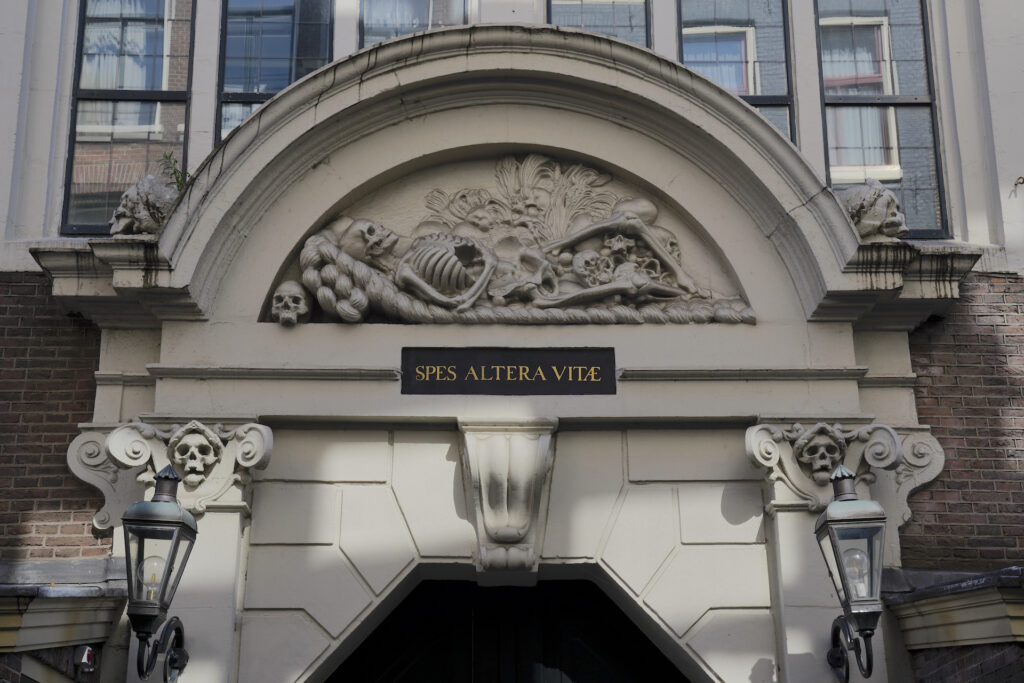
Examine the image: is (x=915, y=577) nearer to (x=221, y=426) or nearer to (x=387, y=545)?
(x=387, y=545)

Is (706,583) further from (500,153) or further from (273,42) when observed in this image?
(273,42)

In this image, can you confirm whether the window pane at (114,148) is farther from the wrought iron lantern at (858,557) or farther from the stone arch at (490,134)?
the wrought iron lantern at (858,557)

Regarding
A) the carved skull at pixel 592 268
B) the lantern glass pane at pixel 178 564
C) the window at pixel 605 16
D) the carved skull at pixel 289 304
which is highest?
the window at pixel 605 16

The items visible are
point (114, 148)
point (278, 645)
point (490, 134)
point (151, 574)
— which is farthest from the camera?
point (114, 148)

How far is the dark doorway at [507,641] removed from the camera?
921cm

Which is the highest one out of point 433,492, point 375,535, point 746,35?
point 746,35

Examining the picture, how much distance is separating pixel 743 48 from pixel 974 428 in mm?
3521

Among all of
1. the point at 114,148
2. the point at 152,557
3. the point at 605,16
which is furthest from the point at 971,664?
the point at 114,148

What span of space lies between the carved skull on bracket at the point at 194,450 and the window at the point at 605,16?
4.40m

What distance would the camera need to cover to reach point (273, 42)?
33.1 ft

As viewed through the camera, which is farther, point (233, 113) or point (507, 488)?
point (233, 113)

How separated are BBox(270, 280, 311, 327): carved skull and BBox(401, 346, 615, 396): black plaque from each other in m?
0.75

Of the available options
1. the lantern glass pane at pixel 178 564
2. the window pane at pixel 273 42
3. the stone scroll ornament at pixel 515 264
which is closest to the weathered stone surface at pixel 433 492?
the stone scroll ornament at pixel 515 264

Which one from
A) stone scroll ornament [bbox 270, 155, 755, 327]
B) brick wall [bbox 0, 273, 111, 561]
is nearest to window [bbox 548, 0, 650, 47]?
stone scroll ornament [bbox 270, 155, 755, 327]
